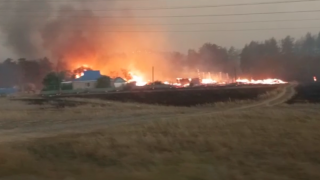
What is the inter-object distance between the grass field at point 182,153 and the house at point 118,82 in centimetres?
6021

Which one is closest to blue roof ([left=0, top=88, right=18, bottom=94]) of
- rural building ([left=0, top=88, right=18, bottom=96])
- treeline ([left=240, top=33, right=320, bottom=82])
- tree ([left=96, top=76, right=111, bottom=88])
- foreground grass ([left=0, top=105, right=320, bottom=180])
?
rural building ([left=0, top=88, right=18, bottom=96])

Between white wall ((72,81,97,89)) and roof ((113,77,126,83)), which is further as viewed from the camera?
roof ((113,77,126,83))

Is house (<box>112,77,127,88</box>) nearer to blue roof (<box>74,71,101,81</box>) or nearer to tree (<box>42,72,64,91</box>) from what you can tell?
blue roof (<box>74,71,101,81</box>)

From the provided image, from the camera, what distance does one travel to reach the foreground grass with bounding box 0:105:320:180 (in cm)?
1099

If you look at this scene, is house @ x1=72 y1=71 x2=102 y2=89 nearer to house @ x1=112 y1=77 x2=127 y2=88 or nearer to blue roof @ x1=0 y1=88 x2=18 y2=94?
house @ x1=112 y1=77 x2=127 y2=88

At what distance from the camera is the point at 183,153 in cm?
1631

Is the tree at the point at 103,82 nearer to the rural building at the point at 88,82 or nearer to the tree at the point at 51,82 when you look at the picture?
the rural building at the point at 88,82

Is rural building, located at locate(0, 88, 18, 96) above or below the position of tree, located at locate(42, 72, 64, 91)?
below

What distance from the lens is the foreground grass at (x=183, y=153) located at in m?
11.0

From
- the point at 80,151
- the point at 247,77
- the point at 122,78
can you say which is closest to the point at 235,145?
the point at 80,151

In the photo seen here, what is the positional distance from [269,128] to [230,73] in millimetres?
98167

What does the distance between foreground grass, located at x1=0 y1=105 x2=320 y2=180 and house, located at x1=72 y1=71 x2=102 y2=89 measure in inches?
2345

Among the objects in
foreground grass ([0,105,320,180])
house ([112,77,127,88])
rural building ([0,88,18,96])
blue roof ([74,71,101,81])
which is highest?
blue roof ([74,71,101,81])

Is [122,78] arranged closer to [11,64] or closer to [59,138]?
[11,64]
